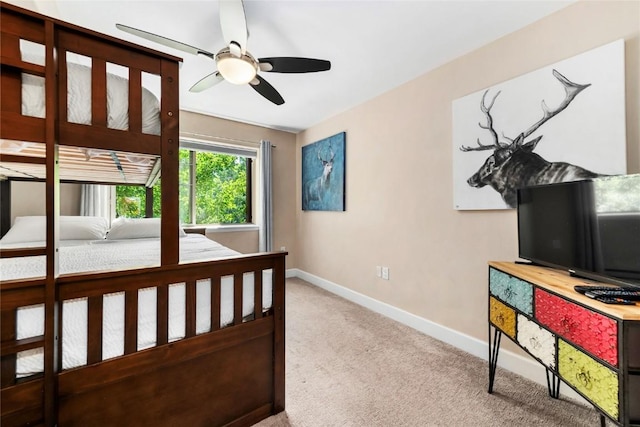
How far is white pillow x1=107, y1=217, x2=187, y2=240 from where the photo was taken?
9.23 feet

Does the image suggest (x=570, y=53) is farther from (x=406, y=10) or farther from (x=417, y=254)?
(x=417, y=254)

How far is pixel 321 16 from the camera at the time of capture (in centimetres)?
175

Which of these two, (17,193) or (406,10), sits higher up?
(406,10)

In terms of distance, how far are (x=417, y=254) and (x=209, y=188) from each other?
308cm

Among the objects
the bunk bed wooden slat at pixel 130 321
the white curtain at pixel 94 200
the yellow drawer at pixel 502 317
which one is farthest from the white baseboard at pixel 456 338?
the white curtain at pixel 94 200

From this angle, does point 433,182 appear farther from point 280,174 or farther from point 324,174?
point 280,174

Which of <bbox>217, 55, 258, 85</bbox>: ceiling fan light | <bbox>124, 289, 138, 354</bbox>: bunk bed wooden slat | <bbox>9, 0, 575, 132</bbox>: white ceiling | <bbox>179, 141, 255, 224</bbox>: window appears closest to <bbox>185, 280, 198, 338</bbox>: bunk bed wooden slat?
<bbox>124, 289, 138, 354</bbox>: bunk bed wooden slat

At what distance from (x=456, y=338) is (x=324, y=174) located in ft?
8.18

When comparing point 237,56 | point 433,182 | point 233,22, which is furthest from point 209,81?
point 433,182

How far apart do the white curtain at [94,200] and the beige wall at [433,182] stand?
2.87 meters

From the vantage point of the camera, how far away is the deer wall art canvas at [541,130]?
1466mm

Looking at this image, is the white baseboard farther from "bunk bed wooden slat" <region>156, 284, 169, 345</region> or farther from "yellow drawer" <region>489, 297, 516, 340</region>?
"bunk bed wooden slat" <region>156, 284, 169, 345</region>

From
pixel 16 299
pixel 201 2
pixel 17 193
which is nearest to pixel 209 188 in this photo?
pixel 17 193

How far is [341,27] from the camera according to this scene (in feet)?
6.10
